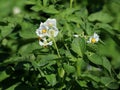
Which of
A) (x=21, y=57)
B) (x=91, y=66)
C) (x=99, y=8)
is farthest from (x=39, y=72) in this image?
(x=99, y=8)

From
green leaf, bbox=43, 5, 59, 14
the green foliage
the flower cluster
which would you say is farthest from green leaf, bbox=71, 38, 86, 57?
green leaf, bbox=43, 5, 59, 14

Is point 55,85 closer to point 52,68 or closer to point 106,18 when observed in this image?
point 52,68

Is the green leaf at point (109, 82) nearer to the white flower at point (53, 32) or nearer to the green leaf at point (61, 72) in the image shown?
the green leaf at point (61, 72)

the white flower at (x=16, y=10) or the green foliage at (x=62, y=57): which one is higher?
the green foliage at (x=62, y=57)

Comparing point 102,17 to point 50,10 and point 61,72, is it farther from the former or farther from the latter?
point 61,72

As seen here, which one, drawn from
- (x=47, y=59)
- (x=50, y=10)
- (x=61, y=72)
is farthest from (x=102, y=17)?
(x=47, y=59)

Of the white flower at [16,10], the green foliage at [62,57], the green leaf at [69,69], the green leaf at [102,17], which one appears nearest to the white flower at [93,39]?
the green foliage at [62,57]
